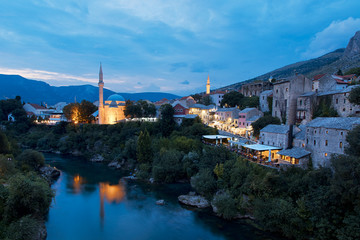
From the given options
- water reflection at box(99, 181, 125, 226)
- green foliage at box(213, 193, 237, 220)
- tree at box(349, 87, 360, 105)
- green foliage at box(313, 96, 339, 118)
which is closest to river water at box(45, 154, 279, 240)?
water reflection at box(99, 181, 125, 226)

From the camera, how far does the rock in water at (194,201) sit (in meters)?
20.2

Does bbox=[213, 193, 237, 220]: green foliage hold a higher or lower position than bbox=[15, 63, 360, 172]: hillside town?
lower

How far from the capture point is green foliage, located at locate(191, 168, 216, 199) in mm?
21000

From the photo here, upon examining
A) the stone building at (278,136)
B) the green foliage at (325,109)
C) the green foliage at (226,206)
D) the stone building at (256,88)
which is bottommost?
Answer: the green foliage at (226,206)

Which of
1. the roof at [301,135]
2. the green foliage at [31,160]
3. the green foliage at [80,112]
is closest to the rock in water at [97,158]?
the green foliage at [31,160]

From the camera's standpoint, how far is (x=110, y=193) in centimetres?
2397

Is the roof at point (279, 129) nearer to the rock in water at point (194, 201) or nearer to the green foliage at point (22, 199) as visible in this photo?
the rock in water at point (194, 201)

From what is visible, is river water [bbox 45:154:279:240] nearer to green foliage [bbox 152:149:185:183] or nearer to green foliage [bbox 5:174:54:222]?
green foliage [bbox 152:149:185:183]

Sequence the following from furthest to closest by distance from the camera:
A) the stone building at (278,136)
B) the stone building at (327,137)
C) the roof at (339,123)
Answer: the stone building at (278,136), the stone building at (327,137), the roof at (339,123)

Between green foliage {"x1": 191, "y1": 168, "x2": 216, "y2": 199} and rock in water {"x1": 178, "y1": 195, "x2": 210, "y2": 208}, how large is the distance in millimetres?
604

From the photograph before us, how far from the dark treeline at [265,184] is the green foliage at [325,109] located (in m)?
Answer: 8.42

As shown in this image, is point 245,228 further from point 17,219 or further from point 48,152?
point 48,152

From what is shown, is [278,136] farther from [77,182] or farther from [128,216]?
[77,182]

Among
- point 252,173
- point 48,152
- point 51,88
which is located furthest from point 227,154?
point 51,88
